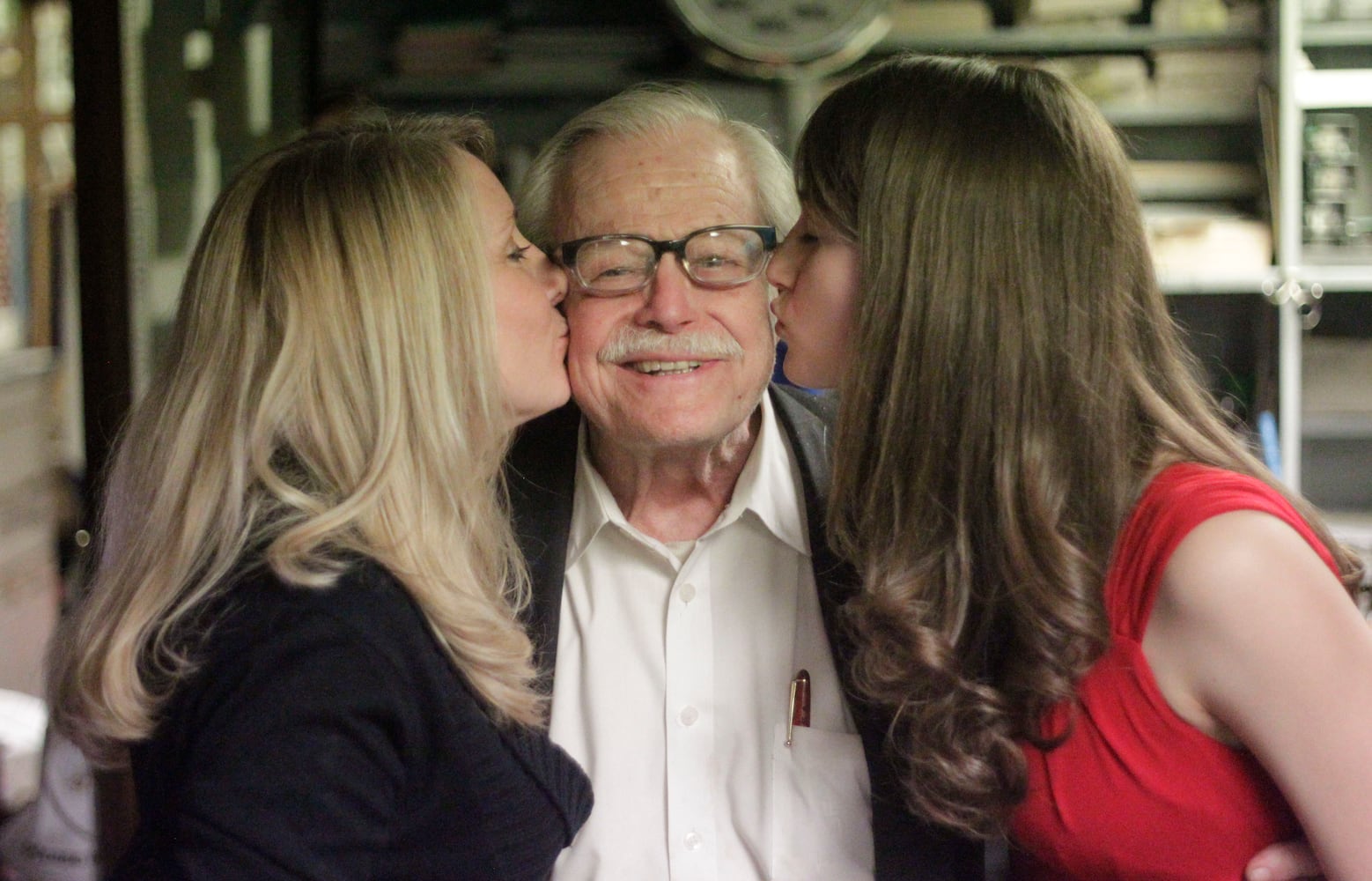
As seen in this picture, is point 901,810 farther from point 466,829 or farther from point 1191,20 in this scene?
point 1191,20

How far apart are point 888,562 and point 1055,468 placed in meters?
0.21

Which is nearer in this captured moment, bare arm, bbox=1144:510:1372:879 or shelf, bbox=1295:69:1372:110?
bare arm, bbox=1144:510:1372:879

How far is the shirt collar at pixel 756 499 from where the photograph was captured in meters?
1.73

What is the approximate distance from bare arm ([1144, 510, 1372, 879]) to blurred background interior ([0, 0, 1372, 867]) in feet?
5.70

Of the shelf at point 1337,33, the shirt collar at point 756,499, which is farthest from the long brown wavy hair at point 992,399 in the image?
the shelf at point 1337,33

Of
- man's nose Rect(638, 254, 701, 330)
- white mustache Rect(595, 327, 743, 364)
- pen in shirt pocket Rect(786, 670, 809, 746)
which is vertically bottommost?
pen in shirt pocket Rect(786, 670, 809, 746)

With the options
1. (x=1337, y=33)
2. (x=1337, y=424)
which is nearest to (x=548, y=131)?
(x=1337, y=33)

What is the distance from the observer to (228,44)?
338 cm

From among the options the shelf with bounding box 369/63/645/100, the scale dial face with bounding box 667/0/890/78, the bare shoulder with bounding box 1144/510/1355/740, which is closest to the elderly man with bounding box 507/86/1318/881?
the bare shoulder with bounding box 1144/510/1355/740

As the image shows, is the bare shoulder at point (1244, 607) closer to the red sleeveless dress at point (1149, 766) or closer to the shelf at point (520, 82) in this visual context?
the red sleeveless dress at point (1149, 766)

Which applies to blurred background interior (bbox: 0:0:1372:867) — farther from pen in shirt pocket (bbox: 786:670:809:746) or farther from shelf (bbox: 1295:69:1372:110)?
pen in shirt pocket (bbox: 786:670:809:746)

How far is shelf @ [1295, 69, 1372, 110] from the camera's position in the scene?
131 inches

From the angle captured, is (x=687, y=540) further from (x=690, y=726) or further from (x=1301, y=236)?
(x=1301, y=236)

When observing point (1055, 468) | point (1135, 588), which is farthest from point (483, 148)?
point (1135, 588)
